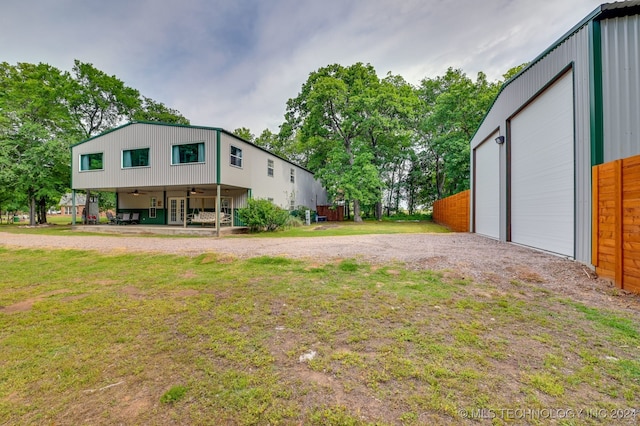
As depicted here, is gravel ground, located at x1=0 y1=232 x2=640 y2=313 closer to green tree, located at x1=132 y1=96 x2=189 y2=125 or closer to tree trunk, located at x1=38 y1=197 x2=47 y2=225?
tree trunk, located at x1=38 y1=197 x2=47 y2=225

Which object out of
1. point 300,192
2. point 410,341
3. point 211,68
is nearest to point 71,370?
point 410,341

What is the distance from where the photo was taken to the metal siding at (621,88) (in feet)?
15.1

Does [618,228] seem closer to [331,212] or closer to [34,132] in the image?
[331,212]

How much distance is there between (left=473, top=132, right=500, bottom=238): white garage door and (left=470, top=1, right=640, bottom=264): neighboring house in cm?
61

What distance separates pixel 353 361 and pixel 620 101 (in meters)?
6.50

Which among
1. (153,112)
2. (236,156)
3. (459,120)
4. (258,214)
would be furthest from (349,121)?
(153,112)

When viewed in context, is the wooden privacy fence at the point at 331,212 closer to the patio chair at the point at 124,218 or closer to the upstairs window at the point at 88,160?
the patio chair at the point at 124,218

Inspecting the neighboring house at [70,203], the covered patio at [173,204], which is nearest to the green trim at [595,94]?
the covered patio at [173,204]

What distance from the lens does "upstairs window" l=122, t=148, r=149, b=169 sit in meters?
14.9

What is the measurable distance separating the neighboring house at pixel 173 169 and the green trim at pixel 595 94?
12.9 metres

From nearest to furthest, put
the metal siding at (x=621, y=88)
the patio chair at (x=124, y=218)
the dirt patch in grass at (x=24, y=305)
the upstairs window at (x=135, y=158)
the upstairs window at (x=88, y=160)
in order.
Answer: the dirt patch in grass at (x=24, y=305) < the metal siding at (x=621, y=88) < the upstairs window at (x=135, y=158) < the upstairs window at (x=88, y=160) < the patio chair at (x=124, y=218)

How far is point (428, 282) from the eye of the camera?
4.30 m

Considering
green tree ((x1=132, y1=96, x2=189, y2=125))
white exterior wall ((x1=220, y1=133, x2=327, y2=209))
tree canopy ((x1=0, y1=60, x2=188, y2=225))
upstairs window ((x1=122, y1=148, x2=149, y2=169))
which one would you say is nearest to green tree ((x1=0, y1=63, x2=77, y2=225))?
tree canopy ((x1=0, y1=60, x2=188, y2=225))

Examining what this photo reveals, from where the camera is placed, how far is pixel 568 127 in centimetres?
567
